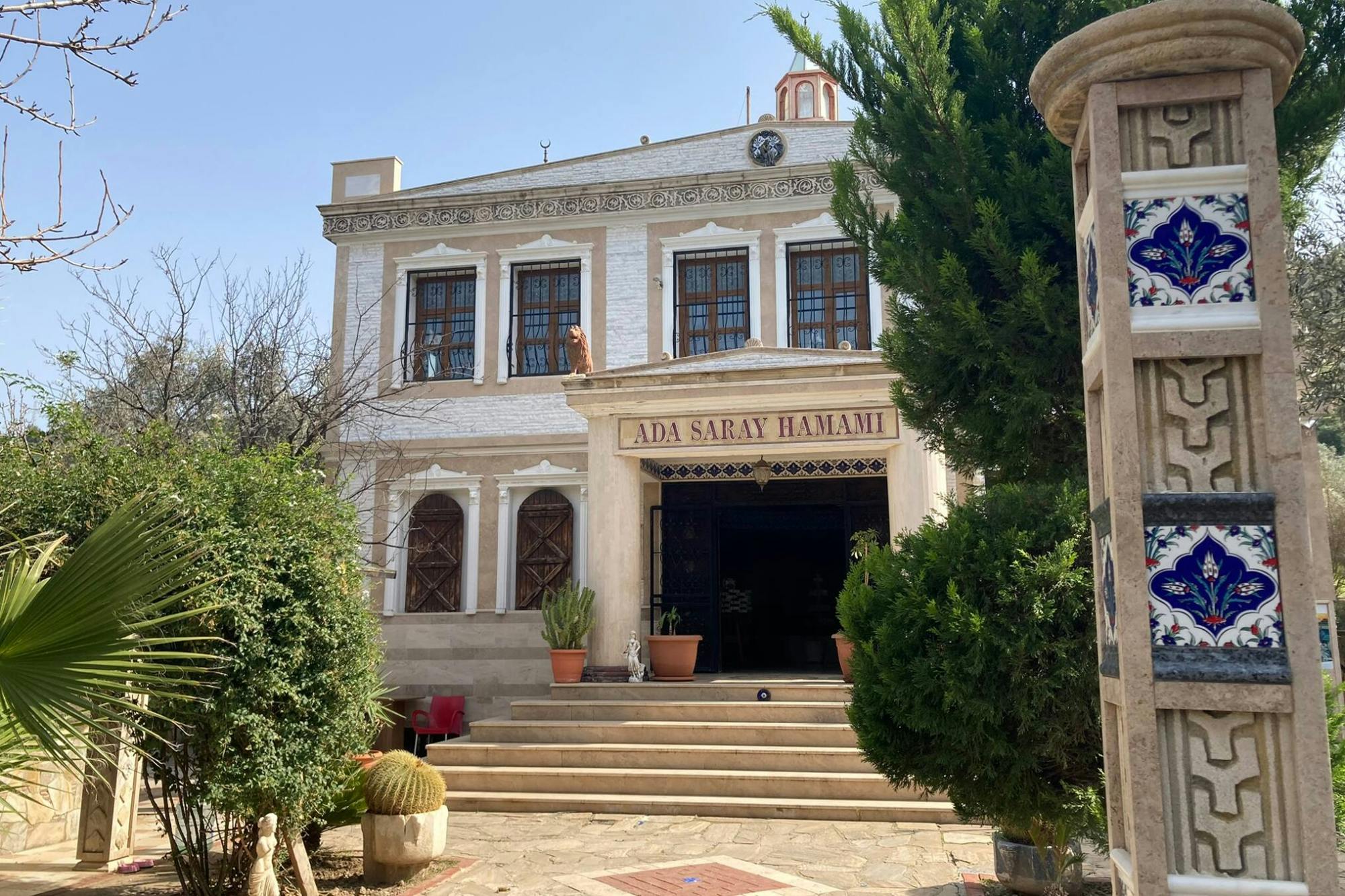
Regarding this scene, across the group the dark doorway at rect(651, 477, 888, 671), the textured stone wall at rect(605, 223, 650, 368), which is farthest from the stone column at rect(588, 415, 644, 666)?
the textured stone wall at rect(605, 223, 650, 368)

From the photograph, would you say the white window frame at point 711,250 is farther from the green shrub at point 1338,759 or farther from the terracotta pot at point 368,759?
the green shrub at point 1338,759

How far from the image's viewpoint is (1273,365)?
11.1 ft

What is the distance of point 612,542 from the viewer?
1336 centimetres

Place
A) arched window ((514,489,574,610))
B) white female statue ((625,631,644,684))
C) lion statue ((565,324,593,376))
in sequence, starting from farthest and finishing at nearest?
arched window ((514,489,574,610)), lion statue ((565,324,593,376)), white female statue ((625,631,644,684))

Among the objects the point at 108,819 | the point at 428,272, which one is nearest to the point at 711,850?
the point at 108,819

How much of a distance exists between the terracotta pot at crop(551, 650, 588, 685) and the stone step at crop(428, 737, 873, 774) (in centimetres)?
149

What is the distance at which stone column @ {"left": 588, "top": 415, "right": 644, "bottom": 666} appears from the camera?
13219 millimetres

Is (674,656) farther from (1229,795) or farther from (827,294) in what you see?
(1229,795)

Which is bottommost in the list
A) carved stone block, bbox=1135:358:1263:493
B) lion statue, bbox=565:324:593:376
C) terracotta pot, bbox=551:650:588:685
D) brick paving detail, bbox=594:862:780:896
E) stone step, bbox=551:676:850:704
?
brick paving detail, bbox=594:862:780:896

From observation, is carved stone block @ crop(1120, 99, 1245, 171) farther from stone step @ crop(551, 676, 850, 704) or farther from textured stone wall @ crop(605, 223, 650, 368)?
textured stone wall @ crop(605, 223, 650, 368)

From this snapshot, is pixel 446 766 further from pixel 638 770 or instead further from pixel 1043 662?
pixel 1043 662

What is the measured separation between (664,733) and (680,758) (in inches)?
22.4

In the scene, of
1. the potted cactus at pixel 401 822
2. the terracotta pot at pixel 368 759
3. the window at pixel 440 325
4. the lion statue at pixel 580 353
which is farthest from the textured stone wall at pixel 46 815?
the window at pixel 440 325

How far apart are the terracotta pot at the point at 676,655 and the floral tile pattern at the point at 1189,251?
10.2 metres
